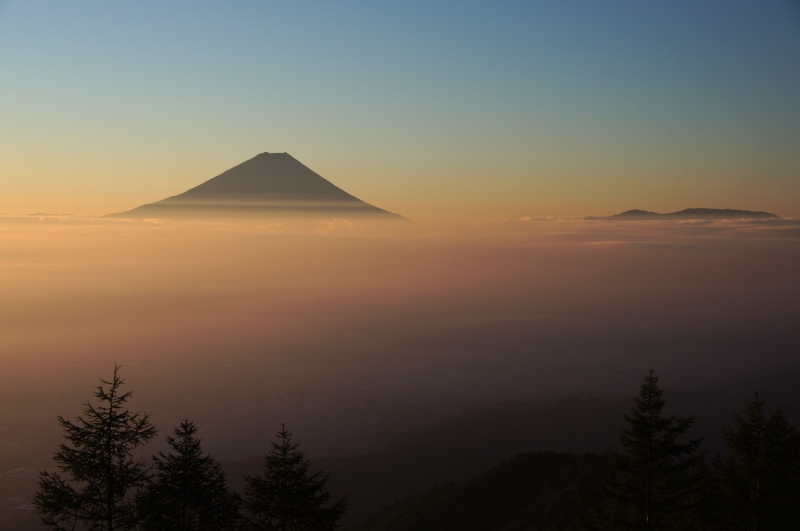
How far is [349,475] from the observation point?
92750 mm

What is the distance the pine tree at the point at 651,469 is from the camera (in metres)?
11.5

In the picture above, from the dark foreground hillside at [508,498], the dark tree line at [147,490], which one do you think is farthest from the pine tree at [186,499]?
the dark foreground hillside at [508,498]

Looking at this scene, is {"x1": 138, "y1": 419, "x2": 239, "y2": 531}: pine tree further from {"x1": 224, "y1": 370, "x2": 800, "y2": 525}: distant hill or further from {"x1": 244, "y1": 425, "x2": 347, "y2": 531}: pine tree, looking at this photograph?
{"x1": 224, "y1": 370, "x2": 800, "y2": 525}: distant hill

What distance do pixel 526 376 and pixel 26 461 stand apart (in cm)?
14221

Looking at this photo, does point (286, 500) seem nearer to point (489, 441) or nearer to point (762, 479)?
point (762, 479)

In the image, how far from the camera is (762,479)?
1359 centimetres

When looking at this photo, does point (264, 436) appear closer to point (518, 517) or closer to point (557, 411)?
point (557, 411)

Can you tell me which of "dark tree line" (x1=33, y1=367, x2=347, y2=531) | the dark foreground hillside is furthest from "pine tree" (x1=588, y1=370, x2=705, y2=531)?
the dark foreground hillside

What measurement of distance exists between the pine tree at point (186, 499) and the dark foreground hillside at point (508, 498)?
32367mm

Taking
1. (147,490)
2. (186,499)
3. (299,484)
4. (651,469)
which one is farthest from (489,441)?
(186,499)

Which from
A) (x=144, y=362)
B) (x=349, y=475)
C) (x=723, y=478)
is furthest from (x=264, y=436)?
(x=723, y=478)

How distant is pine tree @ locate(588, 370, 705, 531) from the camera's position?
11.5 m

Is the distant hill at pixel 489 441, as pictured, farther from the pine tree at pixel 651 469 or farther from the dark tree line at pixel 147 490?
the pine tree at pixel 651 469

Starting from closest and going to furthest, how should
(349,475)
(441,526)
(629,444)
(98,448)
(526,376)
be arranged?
(98,448) → (629,444) → (441,526) → (349,475) → (526,376)
